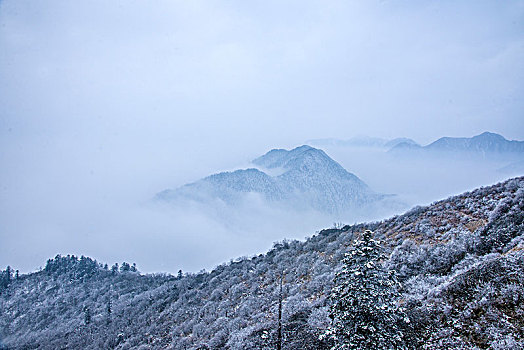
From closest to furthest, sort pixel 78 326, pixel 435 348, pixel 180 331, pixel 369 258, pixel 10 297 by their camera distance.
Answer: pixel 369 258 < pixel 435 348 < pixel 180 331 < pixel 78 326 < pixel 10 297

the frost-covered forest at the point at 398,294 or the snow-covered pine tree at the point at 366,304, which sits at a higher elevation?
the snow-covered pine tree at the point at 366,304

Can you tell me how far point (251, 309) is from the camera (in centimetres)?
3325

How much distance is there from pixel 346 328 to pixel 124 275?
137m

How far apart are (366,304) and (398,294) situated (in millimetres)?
1364

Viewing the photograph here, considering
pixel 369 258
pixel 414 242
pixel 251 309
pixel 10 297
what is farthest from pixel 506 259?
pixel 10 297

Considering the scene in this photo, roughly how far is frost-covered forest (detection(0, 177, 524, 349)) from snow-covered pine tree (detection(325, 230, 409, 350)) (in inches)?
24.1

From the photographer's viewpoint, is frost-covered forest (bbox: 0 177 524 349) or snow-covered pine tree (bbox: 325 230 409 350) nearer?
snow-covered pine tree (bbox: 325 230 409 350)

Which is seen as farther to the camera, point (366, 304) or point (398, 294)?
point (398, 294)

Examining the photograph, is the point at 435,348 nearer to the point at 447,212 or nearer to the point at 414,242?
the point at 414,242

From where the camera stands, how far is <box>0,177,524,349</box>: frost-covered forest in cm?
1411

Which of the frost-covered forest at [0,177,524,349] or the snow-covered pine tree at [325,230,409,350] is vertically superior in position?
the snow-covered pine tree at [325,230,409,350]

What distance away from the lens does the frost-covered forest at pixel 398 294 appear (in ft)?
46.3

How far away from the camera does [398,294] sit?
11555 millimetres

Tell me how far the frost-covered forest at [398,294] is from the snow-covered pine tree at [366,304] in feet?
2.01
